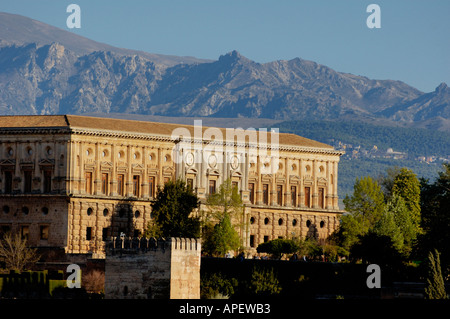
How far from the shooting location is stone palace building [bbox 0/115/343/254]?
116 m

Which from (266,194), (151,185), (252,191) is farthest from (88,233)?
(266,194)

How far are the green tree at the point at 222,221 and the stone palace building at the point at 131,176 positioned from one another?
3.40 metres

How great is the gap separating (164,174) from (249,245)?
460 inches

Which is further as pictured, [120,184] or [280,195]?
[280,195]

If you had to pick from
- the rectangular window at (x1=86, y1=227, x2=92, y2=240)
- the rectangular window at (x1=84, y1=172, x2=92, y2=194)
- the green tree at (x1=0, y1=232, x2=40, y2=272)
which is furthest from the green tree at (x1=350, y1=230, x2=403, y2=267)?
the green tree at (x1=0, y1=232, x2=40, y2=272)

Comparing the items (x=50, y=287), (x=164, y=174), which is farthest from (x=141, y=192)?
(x=50, y=287)

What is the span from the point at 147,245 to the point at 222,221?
99.5 feet

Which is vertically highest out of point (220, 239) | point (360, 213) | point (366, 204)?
point (366, 204)

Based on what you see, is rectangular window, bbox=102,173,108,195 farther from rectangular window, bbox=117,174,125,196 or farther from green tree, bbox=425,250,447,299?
green tree, bbox=425,250,447,299

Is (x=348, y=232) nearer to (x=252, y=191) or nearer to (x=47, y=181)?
(x=252, y=191)

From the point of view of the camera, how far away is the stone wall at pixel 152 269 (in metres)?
84.8

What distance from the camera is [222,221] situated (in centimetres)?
11606

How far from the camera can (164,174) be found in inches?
4857
